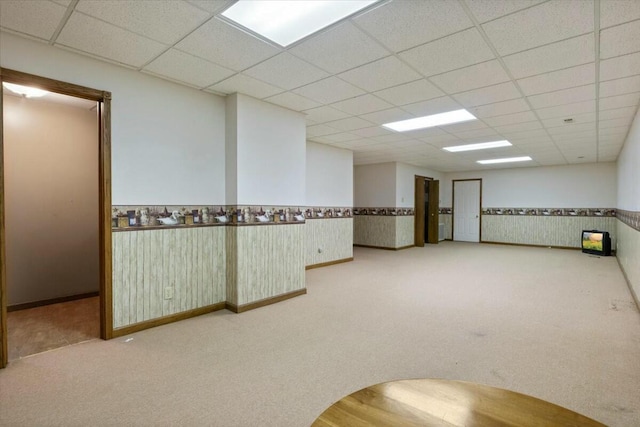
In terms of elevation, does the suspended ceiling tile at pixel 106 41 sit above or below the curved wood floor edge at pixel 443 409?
above

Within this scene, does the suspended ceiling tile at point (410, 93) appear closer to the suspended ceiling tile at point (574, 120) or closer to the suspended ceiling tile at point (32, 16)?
the suspended ceiling tile at point (574, 120)

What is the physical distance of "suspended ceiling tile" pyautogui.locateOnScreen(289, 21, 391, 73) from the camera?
2.47 meters

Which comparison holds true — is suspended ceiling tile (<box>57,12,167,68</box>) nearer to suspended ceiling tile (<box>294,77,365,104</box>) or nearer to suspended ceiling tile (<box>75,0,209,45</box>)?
suspended ceiling tile (<box>75,0,209,45</box>)

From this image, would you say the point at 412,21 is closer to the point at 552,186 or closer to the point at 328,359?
the point at 328,359

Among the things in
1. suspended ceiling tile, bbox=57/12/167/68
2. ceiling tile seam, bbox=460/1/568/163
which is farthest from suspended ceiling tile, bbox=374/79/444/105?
suspended ceiling tile, bbox=57/12/167/68

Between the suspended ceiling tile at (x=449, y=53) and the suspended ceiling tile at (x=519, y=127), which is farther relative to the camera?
the suspended ceiling tile at (x=519, y=127)

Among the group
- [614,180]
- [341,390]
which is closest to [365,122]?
[341,390]

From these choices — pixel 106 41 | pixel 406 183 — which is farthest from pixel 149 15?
pixel 406 183

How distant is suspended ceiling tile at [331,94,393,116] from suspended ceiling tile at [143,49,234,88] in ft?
4.82

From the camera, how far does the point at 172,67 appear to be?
312 cm

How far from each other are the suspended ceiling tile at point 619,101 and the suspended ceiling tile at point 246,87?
3.79 meters

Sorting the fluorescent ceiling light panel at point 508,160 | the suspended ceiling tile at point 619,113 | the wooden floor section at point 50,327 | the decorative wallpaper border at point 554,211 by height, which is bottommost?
the wooden floor section at point 50,327

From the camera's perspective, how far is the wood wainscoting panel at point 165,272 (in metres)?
3.17

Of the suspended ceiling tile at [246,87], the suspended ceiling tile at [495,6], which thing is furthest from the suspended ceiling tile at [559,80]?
the suspended ceiling tile at [246,87]
